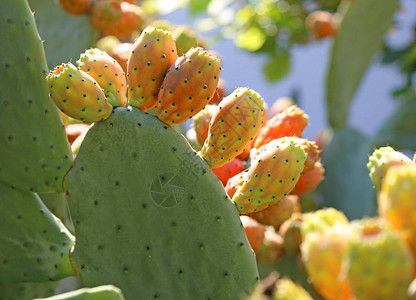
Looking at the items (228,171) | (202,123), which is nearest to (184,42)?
(202,123)

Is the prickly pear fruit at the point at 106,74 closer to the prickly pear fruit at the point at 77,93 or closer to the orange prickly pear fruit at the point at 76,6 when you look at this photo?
the prickly pear fruit at the point at 77,93

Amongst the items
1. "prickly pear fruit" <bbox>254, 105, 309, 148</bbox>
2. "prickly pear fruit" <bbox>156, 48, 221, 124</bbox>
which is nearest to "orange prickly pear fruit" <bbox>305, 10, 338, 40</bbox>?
"prickly pear fruit" <bbox>254, 105, 309, 148</bbox>

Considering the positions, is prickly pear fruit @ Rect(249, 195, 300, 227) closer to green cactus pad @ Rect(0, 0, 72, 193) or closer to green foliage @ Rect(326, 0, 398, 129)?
green cactus pad @ Rect(0, 0, 72, 193)

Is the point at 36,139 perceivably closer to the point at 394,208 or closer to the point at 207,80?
the point at 207,80

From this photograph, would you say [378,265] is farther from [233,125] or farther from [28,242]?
[28,242]

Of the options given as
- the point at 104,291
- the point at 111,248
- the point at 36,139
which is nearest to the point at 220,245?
the point at 111,248

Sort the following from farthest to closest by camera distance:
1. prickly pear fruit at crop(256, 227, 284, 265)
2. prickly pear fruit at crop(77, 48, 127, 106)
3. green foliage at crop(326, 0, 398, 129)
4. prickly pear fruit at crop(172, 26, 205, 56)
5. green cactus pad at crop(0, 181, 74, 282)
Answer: green foliage at crop(326, 0, 398, 129) < prickly pear fruit at crop(256, 227, 284, 265) < prickly pear fruit at crop(172, 26, 205, 56) < green cactus pad at crop(0, 181, 74, 282) < prickly pear fruit at crop(77, 48, 127, 106)
